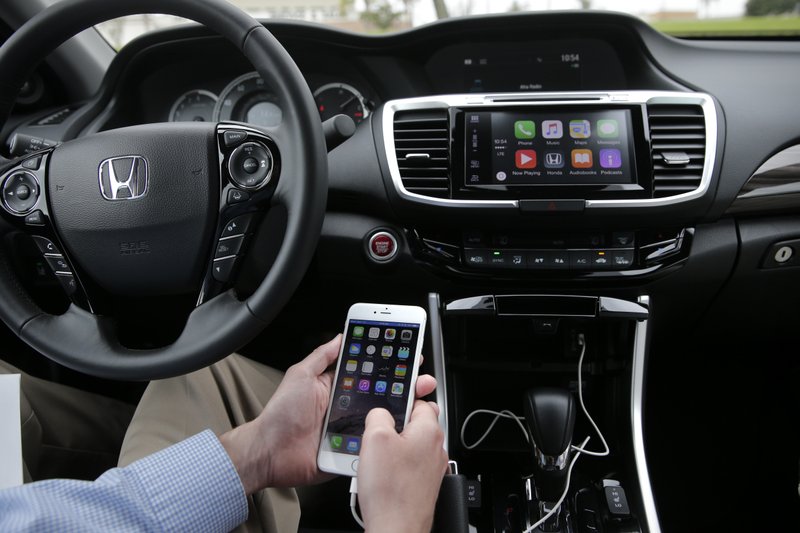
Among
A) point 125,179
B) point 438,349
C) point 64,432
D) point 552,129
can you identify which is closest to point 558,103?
point 552,129

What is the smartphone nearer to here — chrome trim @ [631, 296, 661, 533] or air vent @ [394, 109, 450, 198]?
air vent @ [394, 109, 450, 198]

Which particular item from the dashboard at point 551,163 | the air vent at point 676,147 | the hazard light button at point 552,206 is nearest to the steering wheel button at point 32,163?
the dashboard at point 551,163

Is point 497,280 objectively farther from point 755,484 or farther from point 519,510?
point 755,484

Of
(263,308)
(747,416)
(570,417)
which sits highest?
(263,308)

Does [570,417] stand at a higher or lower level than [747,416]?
higher

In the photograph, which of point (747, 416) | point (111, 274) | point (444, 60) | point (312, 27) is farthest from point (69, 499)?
point (747, 416)

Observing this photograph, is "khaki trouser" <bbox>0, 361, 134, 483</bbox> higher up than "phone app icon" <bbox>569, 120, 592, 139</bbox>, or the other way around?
"phone app icon" <bbox>569, 120, 592, 139</bbox>

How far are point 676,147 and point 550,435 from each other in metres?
0.55

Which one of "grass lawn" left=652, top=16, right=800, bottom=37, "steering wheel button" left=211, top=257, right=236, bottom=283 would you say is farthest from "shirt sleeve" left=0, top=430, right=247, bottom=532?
"grass lawn" left=652, top=16, right=800, bottom=37

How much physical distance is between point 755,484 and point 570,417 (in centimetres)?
74

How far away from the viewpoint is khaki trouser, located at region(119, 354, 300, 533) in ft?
3.00

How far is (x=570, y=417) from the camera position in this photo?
3.76 feet

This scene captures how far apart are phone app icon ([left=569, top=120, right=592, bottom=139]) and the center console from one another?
29 cm

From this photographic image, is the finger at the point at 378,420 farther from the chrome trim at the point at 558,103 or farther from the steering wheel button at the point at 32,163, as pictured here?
the steering wheel button at the point at 32,163
